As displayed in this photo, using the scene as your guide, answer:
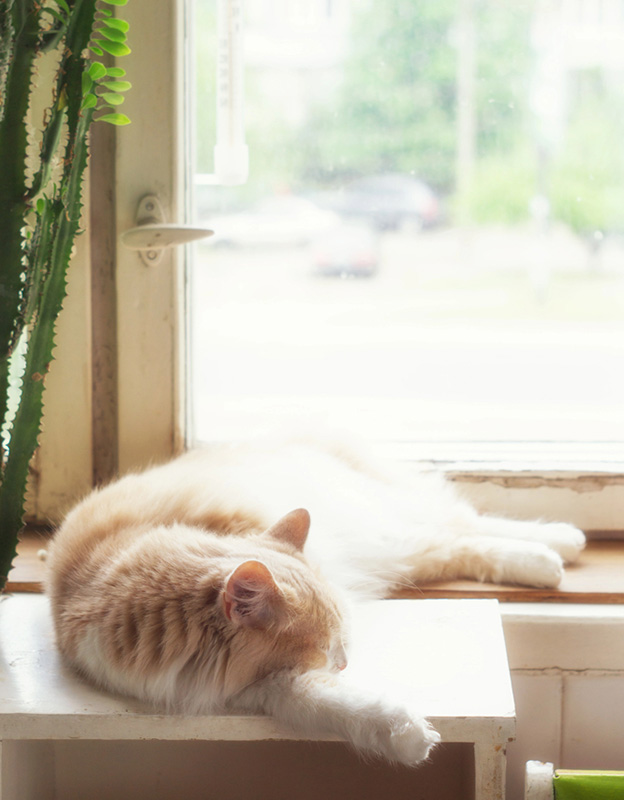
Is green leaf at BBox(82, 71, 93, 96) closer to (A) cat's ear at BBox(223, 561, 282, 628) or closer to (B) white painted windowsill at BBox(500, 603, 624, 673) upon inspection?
(A) cat's ear at BBox(223, 561, 282, 628)

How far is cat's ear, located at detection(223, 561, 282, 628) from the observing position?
33.3 inches

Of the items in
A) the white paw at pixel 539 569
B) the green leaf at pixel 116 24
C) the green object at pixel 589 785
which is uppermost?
the green leaf at pixel 116 24

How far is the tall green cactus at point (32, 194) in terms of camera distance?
36.6 inches

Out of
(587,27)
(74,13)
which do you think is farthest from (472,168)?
(74,13)

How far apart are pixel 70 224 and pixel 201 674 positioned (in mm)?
591

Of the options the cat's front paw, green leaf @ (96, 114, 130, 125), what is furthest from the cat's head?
green leaf @ (96, 114, 130, 125)

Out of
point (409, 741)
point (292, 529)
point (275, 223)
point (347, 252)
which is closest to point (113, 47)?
point (275, 223)

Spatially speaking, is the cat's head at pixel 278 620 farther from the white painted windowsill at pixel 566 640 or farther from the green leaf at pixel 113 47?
the green leaf at pixel 113 47

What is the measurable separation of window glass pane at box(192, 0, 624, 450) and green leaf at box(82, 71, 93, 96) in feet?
1.42

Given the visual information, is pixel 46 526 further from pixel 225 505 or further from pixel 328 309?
pixel 328 309

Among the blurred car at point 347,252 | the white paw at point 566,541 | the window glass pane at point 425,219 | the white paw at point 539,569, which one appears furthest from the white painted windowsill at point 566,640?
the blurred car at point 347,252

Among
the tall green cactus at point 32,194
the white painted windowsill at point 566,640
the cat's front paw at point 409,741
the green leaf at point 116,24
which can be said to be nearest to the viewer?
the cat's front paw at point 409,741

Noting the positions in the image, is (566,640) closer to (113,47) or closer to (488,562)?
(488,562)

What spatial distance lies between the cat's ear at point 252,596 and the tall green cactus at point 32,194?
0.37 metres
